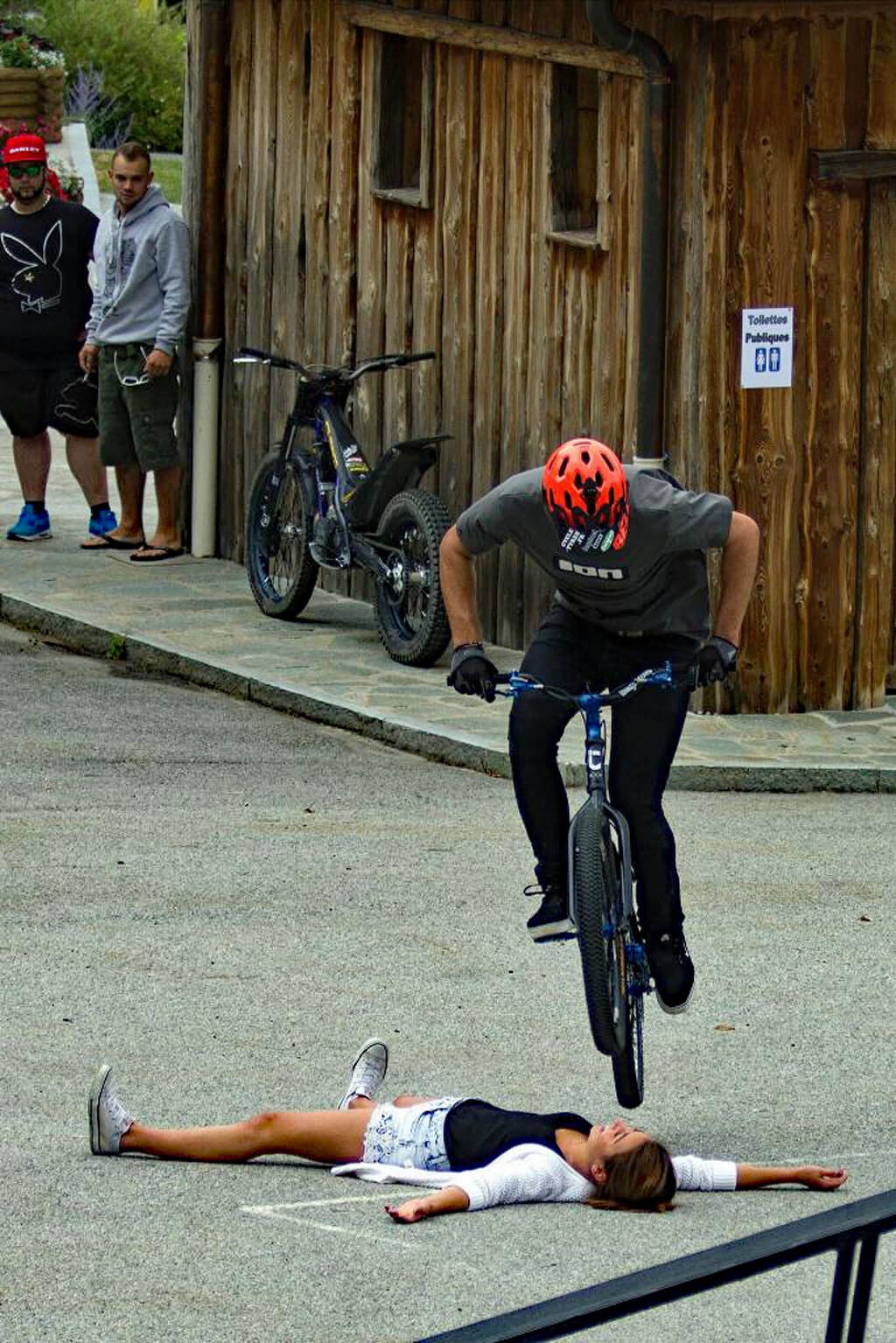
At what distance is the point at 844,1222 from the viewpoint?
3232 mm

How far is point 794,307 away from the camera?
11570 mm

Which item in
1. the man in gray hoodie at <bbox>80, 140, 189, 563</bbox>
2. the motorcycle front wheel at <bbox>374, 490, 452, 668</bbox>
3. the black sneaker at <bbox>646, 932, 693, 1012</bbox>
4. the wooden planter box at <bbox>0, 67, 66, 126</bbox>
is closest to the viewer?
the black sneaker at <bbox>646, 932, 693, 1012</bbox>

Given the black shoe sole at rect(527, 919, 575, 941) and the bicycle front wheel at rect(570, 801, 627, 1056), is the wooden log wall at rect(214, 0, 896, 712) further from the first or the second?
the bicycle front wheel at rect(570, 801, 627, 1056)

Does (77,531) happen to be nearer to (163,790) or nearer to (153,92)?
(163,790)

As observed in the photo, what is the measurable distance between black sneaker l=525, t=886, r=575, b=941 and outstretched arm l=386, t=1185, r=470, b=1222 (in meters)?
1.23

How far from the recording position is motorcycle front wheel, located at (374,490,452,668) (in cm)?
1227

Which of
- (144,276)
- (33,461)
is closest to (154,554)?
(33,461)

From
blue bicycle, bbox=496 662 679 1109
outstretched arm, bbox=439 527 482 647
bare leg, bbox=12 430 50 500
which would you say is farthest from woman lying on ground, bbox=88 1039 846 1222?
bare leg, bbox=12 430 50 500

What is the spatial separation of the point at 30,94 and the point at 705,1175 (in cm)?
2585

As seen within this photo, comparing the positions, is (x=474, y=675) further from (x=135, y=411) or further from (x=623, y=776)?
(x=135, y=411)

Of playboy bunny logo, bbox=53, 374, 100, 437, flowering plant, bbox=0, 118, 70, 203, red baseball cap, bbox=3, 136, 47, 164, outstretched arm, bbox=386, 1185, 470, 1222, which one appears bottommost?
outstretched arm, bbox=386, 1185, 470, 1222

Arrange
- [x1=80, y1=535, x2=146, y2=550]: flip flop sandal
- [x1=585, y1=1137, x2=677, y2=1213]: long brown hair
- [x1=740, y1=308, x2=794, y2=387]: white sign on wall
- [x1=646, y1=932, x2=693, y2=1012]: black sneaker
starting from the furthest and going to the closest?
[x1=80, y1=535, x2=146, y2=550]: flip flop sandal → [x1=740, y1=308, x2=794, y2=387]: white sign on wall → [x1=646, y1=932, x2=693, y2=1012]: black sneaker → [x1=585, y1=1137, x2=677, y2=1213]: long brown hair

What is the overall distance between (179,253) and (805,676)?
14.6ft

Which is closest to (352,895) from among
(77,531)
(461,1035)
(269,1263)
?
(461,1035)
